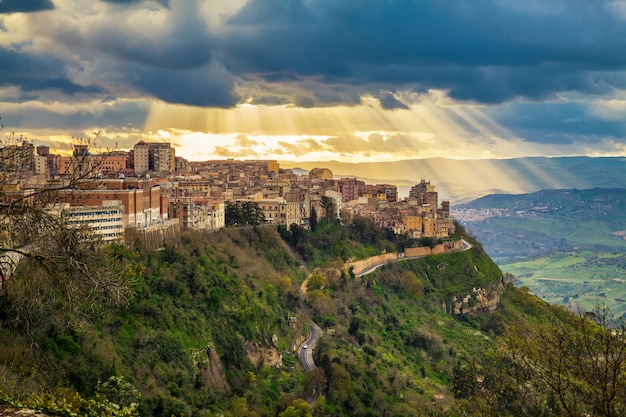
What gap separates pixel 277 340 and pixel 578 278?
8422 cm

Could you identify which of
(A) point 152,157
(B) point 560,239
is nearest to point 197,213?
(A) point 152,157

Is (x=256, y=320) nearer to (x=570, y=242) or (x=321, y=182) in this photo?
(x=321, y=182)

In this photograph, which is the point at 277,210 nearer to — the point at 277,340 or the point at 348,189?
the point at 277,340

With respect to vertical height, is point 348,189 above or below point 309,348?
above

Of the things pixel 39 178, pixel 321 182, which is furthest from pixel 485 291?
pixel 39 178

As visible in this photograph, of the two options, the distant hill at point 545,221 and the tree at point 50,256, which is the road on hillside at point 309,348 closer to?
the tree at point 50,256

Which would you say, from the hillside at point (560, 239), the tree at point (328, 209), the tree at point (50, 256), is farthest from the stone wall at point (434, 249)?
the tree at point (50, 256)

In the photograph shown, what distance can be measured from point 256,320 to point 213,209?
1261 cm

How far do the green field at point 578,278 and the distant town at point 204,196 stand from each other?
29513 mm

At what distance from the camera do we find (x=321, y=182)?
66750mm

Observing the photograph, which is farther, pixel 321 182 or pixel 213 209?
pixel 321 182

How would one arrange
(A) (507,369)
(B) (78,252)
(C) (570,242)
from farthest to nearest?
(C) (570,242) → (A) (507,369) → (B) (78,252)

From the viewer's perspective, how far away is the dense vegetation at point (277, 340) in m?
12.9

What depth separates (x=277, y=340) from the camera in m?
32.7
